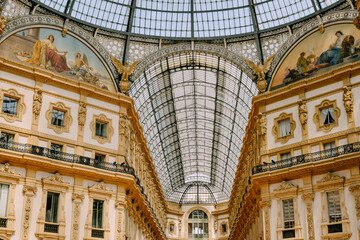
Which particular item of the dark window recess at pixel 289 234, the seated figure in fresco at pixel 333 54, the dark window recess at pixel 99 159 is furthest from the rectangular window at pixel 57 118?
the seated figure in fresco at pixel 333 54

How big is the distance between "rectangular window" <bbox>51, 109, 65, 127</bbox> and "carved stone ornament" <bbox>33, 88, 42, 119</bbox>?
1529 millimetres

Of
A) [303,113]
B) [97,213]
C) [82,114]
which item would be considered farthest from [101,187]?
[303,113]

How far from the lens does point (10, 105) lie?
116 ft

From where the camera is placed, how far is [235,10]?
48.6 meters

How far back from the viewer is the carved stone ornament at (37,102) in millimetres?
36156

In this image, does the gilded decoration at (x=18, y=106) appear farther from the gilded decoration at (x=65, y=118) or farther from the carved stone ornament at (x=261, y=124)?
the carved stone ornament at (x=261, y=124)

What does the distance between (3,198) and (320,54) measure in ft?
95.3

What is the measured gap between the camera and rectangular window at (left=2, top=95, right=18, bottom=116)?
35.0 metres

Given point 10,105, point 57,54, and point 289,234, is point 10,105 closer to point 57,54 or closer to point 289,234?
point 57,54

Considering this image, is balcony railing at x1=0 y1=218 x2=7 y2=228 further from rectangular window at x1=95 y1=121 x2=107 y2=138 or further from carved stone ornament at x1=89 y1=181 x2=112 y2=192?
rectangular window at x1=95 y1=121 x2=107 y2=138

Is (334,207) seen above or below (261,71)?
below

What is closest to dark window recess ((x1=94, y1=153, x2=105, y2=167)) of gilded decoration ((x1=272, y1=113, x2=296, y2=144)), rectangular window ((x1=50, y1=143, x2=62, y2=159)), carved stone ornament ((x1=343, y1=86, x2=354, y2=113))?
rectangular window ((x1=50, y1=143, x2=62, y2=159))

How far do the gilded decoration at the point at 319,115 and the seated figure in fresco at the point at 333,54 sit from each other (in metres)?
3.73

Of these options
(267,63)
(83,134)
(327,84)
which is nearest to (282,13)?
(267,63)
